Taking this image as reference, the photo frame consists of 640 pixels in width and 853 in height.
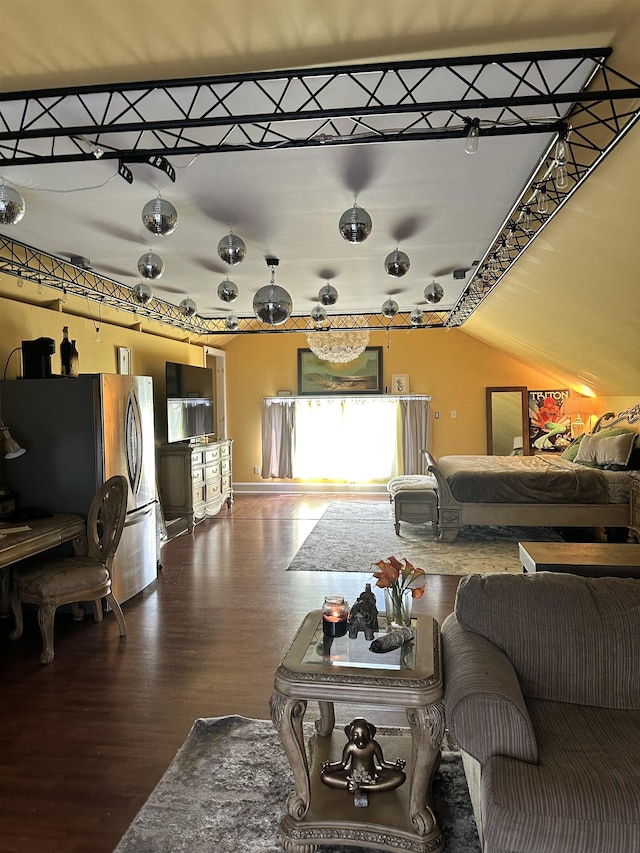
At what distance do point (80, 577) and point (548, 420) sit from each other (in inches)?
327

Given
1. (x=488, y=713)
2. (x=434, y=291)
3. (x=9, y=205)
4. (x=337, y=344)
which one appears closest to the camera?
(x=488, y=713)

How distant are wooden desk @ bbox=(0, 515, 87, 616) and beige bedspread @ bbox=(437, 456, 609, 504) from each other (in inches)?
168

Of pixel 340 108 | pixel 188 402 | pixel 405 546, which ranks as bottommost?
pixel 405 546

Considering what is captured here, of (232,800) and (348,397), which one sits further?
(348,397)

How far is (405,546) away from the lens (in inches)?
261

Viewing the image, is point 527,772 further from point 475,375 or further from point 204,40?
point 475,375

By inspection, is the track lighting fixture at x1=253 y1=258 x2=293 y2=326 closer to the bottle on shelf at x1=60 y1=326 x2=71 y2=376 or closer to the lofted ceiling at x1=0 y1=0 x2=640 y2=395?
the lofted ceiling at x1=0 y1=0 x2=640 y2=395

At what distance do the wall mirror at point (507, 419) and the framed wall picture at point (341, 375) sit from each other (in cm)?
200

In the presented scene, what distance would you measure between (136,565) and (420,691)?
354 centimetres

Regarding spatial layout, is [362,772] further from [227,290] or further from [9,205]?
[227,290]

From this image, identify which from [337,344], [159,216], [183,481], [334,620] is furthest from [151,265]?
[337,344]

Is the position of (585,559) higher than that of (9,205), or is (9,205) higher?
(9,205)

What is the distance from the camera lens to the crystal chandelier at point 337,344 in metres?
9.45

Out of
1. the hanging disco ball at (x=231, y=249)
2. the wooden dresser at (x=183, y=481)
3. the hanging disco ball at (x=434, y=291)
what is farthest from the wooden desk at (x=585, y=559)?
the wooden dresser at (x=183, y=481)
